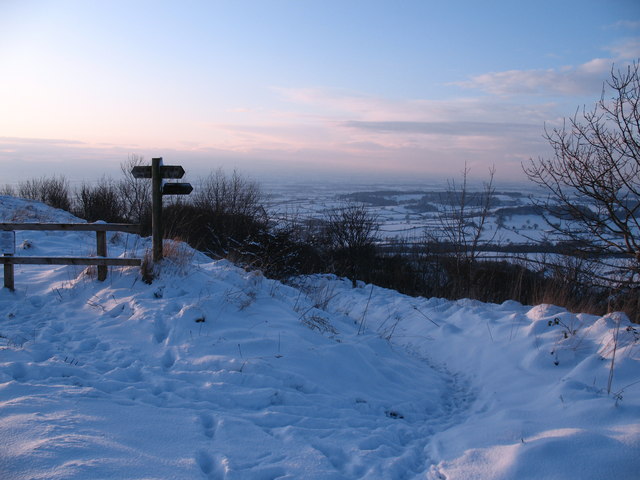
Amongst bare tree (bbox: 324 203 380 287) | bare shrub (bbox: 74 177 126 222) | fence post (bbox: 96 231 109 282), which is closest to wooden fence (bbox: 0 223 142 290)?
fence post (bbox: 96 231 109 282)

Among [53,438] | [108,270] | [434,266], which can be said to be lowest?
[434,266]

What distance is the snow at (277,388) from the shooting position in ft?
10.5

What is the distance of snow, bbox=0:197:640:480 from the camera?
3.19 metres

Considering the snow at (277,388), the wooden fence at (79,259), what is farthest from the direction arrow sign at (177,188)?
the snow at (277,388)

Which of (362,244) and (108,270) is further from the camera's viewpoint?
(362,244)

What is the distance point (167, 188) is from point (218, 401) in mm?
4277

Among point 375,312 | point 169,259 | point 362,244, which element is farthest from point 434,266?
point 169,259

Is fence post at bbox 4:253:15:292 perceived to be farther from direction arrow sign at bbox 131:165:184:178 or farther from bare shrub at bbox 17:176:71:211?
bare shrub at bbox 17:176:71:211

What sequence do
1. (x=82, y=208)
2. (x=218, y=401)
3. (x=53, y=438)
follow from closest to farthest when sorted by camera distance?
1. (x=53, y=438)
2. (x=218, y=401)
3. (x=82, y=208)

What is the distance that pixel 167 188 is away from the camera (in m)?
7.32

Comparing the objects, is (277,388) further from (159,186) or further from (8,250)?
(8,250)

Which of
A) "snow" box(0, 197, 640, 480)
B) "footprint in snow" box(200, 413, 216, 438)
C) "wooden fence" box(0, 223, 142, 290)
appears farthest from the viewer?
"wooden fence" box(0, 223, 142, 290)

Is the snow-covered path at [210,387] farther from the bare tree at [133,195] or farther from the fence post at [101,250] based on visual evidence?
the bare tree at [133,195]

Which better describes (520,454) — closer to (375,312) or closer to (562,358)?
(562,358)
